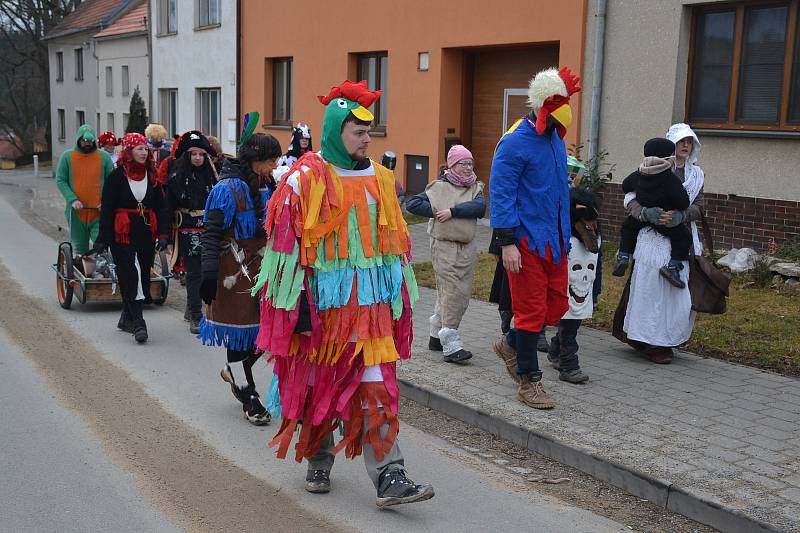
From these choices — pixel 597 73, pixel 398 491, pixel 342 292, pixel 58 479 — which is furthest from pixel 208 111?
pixel 398 491

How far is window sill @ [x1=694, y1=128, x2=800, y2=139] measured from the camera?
10836mm

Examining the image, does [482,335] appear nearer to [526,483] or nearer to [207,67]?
[526,483]

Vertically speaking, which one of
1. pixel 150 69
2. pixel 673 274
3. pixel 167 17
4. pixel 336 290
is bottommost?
pixel 673 274

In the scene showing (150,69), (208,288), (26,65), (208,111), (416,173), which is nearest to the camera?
(208,288)

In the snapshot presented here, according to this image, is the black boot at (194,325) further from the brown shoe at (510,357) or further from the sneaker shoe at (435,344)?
the brown shoe at (510,357)

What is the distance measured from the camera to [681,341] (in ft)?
23.9

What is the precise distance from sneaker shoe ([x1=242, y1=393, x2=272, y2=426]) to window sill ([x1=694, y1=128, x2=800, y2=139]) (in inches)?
307

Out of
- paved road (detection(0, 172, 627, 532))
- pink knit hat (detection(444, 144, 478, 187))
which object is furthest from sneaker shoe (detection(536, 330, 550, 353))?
paved road (detection(0, 172, 627, 532))

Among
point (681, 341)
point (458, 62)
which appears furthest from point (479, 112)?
point (681, 341)

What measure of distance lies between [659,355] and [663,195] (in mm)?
1362

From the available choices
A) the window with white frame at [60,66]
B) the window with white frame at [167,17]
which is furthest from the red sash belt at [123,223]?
the window with white frame at [60,66]

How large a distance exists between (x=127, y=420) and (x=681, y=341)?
4.35 meters

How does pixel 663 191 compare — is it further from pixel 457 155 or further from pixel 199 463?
pixel 199 463

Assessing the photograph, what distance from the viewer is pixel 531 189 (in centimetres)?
597
